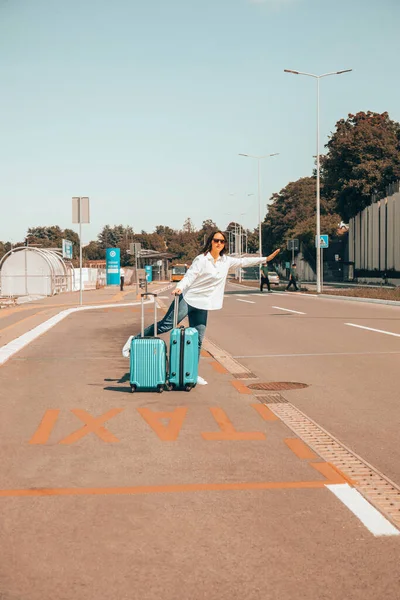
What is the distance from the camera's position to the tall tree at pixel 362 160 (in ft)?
199

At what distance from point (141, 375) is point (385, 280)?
5153cm

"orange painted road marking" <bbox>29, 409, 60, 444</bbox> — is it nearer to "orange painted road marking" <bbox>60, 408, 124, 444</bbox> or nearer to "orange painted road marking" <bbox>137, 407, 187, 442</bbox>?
"orange painted road marking" <bbox>60, 408, 124, 444</bbox>

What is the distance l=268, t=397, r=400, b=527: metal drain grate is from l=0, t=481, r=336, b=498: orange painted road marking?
0.30m

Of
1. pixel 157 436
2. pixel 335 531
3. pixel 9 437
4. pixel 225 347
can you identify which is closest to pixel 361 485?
pixel 335 531

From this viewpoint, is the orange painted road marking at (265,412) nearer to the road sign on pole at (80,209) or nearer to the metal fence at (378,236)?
the road sign on pole at (80,209)

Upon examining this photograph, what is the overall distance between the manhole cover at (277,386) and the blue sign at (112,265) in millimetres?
52849

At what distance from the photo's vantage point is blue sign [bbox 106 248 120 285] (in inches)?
2446

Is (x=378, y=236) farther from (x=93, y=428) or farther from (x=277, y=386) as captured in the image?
(x=93, y=428)

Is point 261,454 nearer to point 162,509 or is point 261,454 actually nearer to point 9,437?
point 162,509

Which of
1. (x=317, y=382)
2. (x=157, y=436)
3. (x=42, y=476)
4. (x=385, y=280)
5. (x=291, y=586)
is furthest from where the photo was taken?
(x=385, y=280)

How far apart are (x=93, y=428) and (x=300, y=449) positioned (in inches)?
76.2

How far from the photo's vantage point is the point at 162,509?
4.52m

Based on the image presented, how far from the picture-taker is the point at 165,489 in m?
4.94

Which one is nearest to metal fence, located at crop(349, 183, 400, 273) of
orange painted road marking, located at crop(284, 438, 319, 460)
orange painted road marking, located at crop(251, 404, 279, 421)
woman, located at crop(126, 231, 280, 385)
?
woman, located at crop(126, 231, 280, 385)
